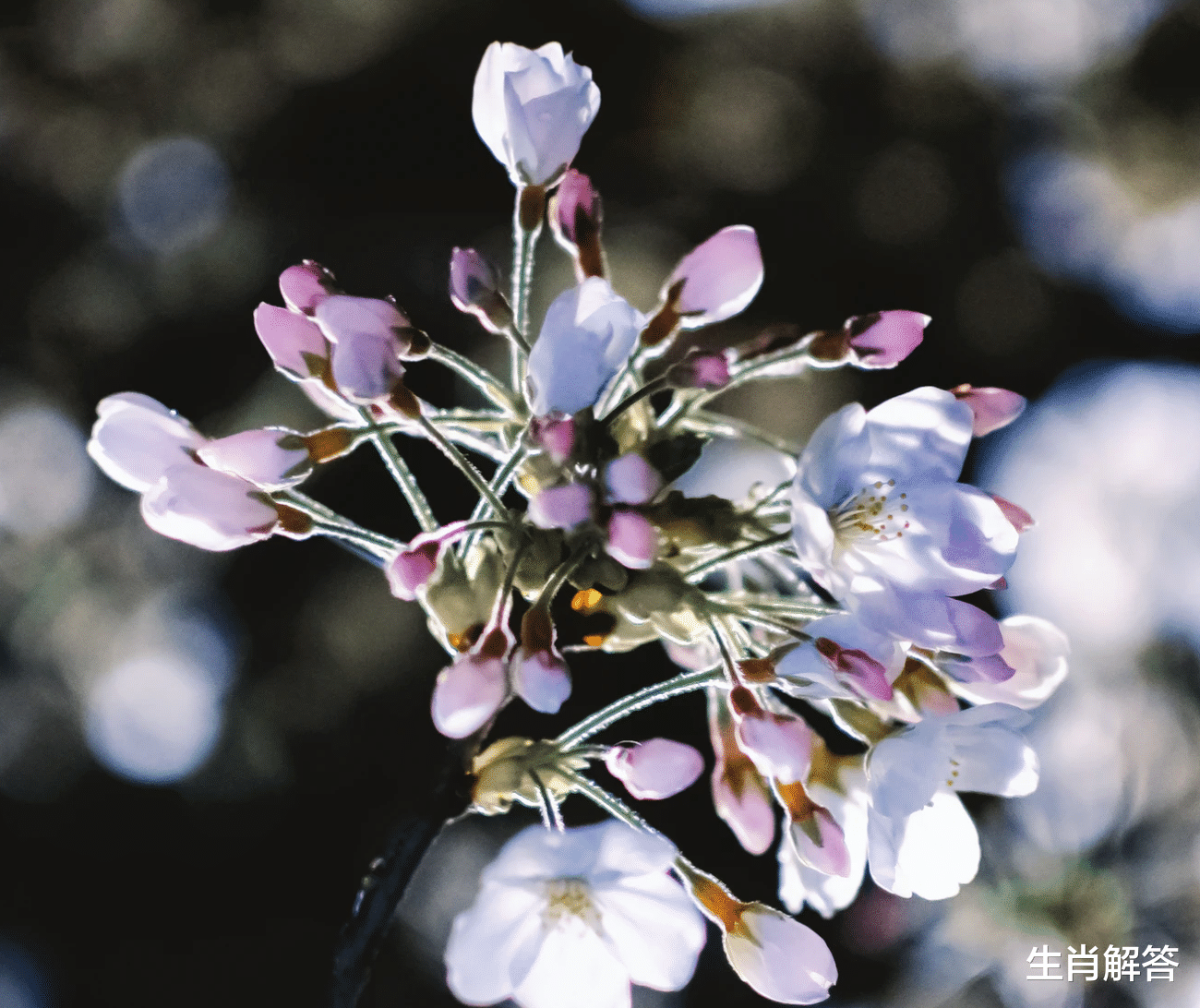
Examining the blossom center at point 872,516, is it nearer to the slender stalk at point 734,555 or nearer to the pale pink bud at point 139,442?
the slender stalk at point 734,555

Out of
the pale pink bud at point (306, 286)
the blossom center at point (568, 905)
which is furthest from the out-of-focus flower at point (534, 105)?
the blossom center at point (568, 905)

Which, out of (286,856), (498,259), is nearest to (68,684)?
(286,856)

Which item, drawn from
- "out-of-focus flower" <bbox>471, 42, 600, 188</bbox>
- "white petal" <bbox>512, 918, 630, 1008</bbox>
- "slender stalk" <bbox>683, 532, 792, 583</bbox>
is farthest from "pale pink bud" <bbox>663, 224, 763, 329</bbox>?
"white petal" <bbox>512, 918, 630, 1008</bbox>

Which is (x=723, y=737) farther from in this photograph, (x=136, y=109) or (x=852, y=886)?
(x=136, y=109)

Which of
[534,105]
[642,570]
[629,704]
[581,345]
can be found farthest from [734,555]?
[534,105]

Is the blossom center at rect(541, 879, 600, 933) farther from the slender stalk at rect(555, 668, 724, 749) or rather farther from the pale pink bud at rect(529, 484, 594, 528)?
the pale pink bud at rect(529, 484, 594, 528)
